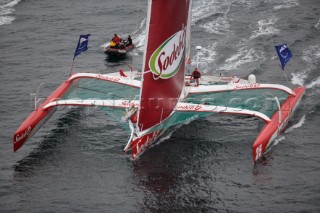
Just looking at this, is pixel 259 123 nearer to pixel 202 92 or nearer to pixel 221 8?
pixel 202 92

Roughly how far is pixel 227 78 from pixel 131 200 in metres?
13.1

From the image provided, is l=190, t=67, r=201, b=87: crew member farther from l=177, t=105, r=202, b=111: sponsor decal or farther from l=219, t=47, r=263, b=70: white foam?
l=219, t=47, r=263, b=70: white foam

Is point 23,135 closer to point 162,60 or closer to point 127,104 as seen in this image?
point 127,104

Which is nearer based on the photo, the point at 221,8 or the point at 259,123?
the point at 259,123

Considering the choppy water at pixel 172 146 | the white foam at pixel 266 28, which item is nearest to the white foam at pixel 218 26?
the choppy water at pixel 172 146

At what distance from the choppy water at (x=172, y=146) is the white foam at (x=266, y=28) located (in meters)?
0.08

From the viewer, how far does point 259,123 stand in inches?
1214

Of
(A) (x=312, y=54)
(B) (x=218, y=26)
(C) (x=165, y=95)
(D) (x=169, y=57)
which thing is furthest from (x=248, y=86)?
(B) (x=218, y=26)

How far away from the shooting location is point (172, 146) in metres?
28.2

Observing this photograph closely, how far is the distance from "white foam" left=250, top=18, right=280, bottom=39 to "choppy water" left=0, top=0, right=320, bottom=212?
0.26ft

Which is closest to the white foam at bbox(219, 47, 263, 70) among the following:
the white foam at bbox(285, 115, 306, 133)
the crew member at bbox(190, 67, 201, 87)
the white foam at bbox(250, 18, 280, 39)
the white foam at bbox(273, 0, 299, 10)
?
the white foam at bbox(250, 18, 280, 39)

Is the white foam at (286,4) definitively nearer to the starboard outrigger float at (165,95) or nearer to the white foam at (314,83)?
the white foam at (314,83)

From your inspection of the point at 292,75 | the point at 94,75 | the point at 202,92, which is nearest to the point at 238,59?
the point at 292,75

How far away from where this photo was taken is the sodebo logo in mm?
25141
